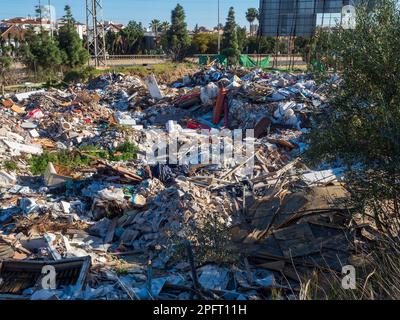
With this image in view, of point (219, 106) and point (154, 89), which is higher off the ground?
point (154, 89)

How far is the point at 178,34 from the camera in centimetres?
4088

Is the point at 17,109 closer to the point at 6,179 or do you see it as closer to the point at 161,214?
the point at 6,179

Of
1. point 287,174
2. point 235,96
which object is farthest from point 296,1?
point 287,174

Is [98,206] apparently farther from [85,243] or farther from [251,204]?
[251,204]

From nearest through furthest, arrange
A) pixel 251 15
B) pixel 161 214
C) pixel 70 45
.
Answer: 1. pixel 161 214
2. pixel 70 45
3. pixel 251 15

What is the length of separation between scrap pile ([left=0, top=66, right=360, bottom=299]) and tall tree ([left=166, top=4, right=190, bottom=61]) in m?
27.6

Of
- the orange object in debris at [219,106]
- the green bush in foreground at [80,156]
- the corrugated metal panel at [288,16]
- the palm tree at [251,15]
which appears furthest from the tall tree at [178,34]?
the green bush in foreground at [80,156]

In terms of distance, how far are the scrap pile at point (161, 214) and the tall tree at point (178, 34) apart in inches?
1088

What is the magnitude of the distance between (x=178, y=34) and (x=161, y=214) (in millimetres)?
35692

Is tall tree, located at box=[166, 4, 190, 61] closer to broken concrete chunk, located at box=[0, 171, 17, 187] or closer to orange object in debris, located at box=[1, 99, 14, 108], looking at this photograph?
orange object in debris, located at box=[1, 99, 14, 108]

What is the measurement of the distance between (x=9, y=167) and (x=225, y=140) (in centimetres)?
547

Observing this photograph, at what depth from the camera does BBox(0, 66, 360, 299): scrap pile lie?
5629mm

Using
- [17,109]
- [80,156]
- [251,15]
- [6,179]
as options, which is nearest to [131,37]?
[251,15]
